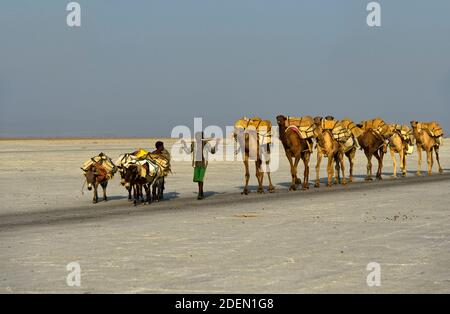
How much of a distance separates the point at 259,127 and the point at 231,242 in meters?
12.1

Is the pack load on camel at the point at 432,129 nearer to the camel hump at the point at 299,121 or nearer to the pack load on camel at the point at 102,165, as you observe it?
the camel hump at the point at 299,121

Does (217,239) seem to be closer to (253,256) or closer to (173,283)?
(253,256)

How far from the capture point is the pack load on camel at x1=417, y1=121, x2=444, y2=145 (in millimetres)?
36969

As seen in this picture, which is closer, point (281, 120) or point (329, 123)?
point (281, 120)

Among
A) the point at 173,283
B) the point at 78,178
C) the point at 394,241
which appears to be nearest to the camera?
the point at 173,283

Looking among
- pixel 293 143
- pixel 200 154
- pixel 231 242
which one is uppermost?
pixel 293 143

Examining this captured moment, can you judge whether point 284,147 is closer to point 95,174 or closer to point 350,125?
point 350,125

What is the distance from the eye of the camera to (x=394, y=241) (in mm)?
14656

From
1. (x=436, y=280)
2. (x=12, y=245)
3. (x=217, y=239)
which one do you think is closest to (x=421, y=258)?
(x=436, y=280)

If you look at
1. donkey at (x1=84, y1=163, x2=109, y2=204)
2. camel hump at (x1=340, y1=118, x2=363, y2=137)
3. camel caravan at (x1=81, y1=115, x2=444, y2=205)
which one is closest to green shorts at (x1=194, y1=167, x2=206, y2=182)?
camel caravan at (x1=81, y1=115, x2=444, y2=205)

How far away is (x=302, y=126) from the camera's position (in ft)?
91.2

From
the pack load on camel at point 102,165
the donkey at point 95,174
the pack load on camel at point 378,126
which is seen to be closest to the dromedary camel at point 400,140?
the pack load on camel at point 378,126

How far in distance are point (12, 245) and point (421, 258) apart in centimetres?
723

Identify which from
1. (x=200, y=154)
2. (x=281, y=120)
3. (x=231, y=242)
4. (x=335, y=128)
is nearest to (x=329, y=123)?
(x=335, y=128)
